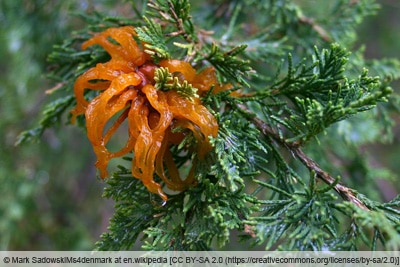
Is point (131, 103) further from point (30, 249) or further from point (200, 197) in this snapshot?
point (30, 249)

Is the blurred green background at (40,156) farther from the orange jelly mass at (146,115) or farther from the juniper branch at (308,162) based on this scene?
A: the juniper branch at (308,162)

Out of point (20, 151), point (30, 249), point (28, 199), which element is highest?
point (20, 151)

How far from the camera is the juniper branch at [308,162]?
1.68 meters

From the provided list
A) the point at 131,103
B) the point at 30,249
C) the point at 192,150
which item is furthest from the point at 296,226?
the point at 30,249

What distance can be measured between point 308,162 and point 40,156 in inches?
138

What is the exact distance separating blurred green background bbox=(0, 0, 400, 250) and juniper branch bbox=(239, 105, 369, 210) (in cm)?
185

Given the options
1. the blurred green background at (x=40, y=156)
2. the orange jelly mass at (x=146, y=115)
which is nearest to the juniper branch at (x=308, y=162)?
the orange jelly mass at (x=146, y=115)

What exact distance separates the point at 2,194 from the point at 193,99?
3239mm

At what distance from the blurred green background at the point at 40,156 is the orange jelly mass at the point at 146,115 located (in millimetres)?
1549

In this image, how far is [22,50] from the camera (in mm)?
3619

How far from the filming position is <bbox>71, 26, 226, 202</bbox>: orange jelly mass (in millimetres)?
1606

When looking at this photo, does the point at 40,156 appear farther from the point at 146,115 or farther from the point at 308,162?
the point at 308,162

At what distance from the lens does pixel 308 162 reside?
6.00ft

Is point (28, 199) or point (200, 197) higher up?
point (200, 197)
